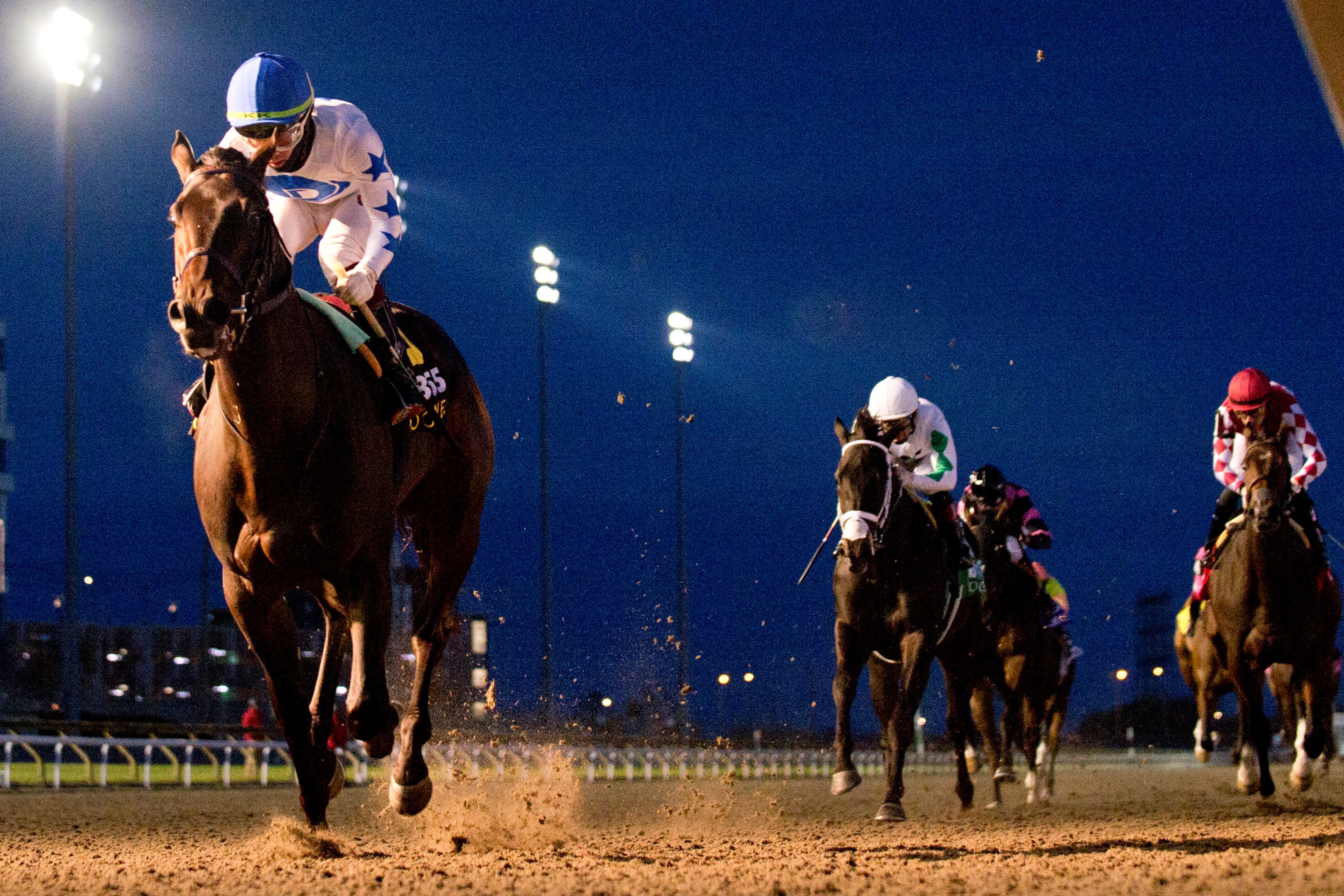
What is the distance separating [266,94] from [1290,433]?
7462 mm

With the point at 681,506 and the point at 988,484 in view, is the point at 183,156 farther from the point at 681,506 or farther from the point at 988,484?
the point at 681,506

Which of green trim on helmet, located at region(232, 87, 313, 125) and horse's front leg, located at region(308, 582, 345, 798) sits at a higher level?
green trim on helmet, located at region(232, 87, 313, 125)

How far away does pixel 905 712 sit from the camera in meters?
10.0

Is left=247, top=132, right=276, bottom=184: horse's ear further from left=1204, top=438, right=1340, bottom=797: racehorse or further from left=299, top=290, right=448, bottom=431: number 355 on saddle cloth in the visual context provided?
left=1204, top=438, right=1340, bottom=797: racehorse

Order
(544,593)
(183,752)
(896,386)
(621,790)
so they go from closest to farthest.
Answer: (896,386) → (621,790) → (183,752) → (544,593)

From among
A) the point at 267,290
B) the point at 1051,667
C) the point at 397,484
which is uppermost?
the point at 267,290

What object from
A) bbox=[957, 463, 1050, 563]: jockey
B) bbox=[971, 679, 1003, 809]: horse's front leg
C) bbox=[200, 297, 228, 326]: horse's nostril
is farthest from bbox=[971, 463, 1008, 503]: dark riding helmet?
bbox=[200, 297, 228, 326]: horse's nostril

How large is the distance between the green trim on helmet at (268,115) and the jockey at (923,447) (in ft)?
15.9

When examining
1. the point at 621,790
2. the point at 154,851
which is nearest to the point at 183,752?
the point at 621,790

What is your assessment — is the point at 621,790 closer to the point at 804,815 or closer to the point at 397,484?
the point at 804,815

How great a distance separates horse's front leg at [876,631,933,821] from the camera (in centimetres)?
998

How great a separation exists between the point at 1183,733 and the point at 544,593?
43.1m

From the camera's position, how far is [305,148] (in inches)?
303

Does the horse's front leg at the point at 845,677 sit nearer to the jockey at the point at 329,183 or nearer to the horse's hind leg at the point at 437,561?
the horse's hind leg at the point at 437,561
